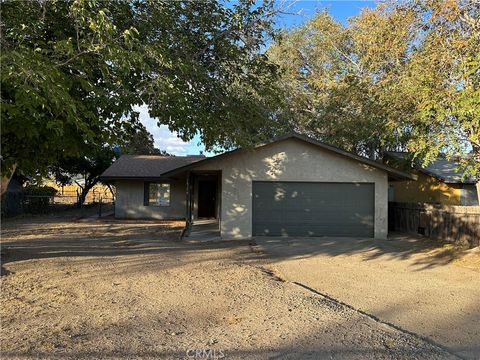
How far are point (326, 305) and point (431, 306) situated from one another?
1759mm

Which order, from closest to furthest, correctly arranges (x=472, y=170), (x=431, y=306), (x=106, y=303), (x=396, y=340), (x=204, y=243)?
1. (x=396, y=340)
2. (x=106, y=303)
3. (x=431, y=306)
4. (x=472, y=170)
5. (x=204, y=243)

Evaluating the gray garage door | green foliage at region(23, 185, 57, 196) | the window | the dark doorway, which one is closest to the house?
the gray garage door

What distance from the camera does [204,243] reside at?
15336 mm

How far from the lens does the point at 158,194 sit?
26.3 m

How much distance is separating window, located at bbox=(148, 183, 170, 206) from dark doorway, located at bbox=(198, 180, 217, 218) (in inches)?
77.9

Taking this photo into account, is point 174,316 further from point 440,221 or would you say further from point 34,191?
point 34,191

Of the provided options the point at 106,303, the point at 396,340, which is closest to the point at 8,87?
the point at 106,303

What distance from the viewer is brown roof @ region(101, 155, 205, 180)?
82.4 ft

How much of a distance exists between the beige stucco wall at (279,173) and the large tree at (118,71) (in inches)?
154

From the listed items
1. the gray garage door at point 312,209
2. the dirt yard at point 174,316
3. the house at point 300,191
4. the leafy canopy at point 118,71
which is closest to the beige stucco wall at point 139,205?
the house at point 300,191

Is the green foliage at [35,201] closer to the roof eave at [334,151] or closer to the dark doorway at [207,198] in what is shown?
the dark doorway at [207,198]

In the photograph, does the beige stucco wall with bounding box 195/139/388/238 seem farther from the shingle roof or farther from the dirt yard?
the dirt yard

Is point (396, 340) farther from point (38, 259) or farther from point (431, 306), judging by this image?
point (38, 259)

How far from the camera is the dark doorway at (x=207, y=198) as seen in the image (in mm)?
27156
